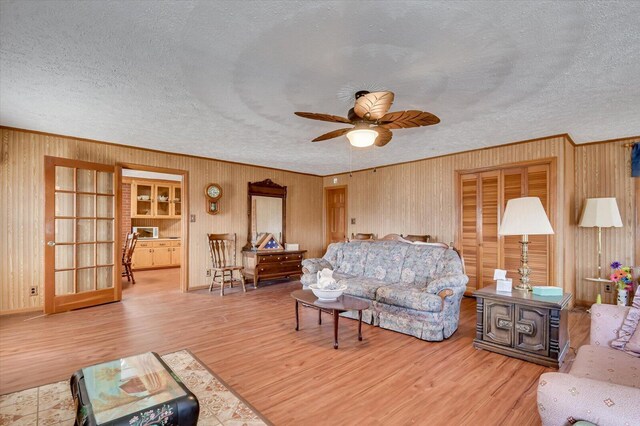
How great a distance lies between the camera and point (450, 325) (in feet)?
11.6

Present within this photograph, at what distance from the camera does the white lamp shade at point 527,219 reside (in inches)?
111

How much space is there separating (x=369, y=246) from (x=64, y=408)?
3.78m

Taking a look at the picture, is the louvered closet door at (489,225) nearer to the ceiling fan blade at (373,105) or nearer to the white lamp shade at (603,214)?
the white lamp shade at (603,214)

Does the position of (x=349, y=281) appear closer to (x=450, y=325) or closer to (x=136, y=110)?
(x=450, y=325)

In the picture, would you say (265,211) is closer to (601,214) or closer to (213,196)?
(213,196)

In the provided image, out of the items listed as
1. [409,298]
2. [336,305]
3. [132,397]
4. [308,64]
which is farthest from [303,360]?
[308,64]

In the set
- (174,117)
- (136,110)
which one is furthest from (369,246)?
(136,110)

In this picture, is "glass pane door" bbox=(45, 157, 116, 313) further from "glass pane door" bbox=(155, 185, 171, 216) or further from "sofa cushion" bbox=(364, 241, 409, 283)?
"sofa cushion" bbox=(364, 241, 409, 283)

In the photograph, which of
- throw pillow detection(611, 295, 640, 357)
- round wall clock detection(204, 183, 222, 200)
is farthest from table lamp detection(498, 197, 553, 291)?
round wall clock detection(204, 183, 222, 200)

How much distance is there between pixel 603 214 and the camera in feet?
13.8

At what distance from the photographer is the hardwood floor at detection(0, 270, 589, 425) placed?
7.17ft

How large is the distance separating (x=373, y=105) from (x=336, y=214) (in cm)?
562

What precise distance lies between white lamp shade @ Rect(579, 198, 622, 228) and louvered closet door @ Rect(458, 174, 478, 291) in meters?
1.46

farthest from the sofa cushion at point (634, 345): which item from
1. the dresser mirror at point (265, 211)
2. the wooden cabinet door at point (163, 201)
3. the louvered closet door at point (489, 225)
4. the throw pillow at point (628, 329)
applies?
the wooden cabinet door at point (163, 201)
